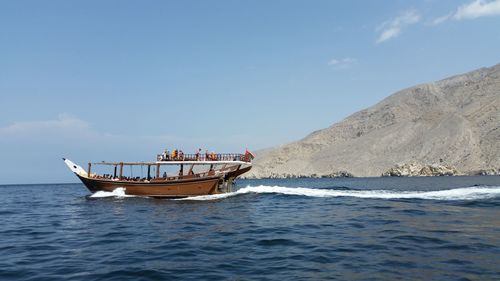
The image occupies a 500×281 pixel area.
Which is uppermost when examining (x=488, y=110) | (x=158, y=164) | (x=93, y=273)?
(x=488, y=110)

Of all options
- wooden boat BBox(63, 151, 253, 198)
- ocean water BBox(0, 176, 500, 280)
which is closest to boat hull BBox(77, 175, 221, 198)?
wooden boat BBox(63, 151, 253, 198)

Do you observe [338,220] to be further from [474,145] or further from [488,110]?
[488,110]

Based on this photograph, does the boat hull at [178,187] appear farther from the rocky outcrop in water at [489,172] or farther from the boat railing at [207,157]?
the rocky outcrop in water at [489,172]

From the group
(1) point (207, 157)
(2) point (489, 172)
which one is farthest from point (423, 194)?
(2) point (489, 172)

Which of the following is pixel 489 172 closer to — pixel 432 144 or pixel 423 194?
pixel 432 144

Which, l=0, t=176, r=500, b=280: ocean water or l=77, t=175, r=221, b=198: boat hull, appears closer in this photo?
l=0, t=176, r=500, b=280: ocean water

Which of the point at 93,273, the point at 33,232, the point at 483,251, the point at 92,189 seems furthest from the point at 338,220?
the point at 92,189

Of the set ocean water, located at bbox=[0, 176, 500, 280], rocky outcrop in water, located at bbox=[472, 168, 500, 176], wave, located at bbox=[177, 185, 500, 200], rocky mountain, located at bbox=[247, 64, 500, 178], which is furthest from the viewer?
rocky mountain, located at bbox=[247, 64, 500, 178]

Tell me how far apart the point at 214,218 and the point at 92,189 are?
29347 millimetres

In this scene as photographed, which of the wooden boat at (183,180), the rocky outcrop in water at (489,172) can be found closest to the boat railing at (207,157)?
the wooden boat at (183,180)

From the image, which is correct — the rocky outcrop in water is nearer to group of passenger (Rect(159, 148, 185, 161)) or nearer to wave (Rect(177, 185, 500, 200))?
wave (Rect(177, 185, 500, 200))

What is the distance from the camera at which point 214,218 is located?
24.2m

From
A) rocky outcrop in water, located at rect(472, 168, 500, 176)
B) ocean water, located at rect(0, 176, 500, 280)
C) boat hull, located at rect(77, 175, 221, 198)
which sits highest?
rocky outcrop in water, located at rect(472, 168, 500, 176)

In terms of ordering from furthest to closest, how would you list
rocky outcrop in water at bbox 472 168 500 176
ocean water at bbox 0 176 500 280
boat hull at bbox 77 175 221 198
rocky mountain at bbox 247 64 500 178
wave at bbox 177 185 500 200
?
rocky mountain at bbox 247 64 500 178 < rocky outcrop in water at bbox 472 168 500 176 < boat hull at bbox 77 175 221 198 < wave at bbox 177 185 500 200 < ocean water at bbox 0 176 500 280
